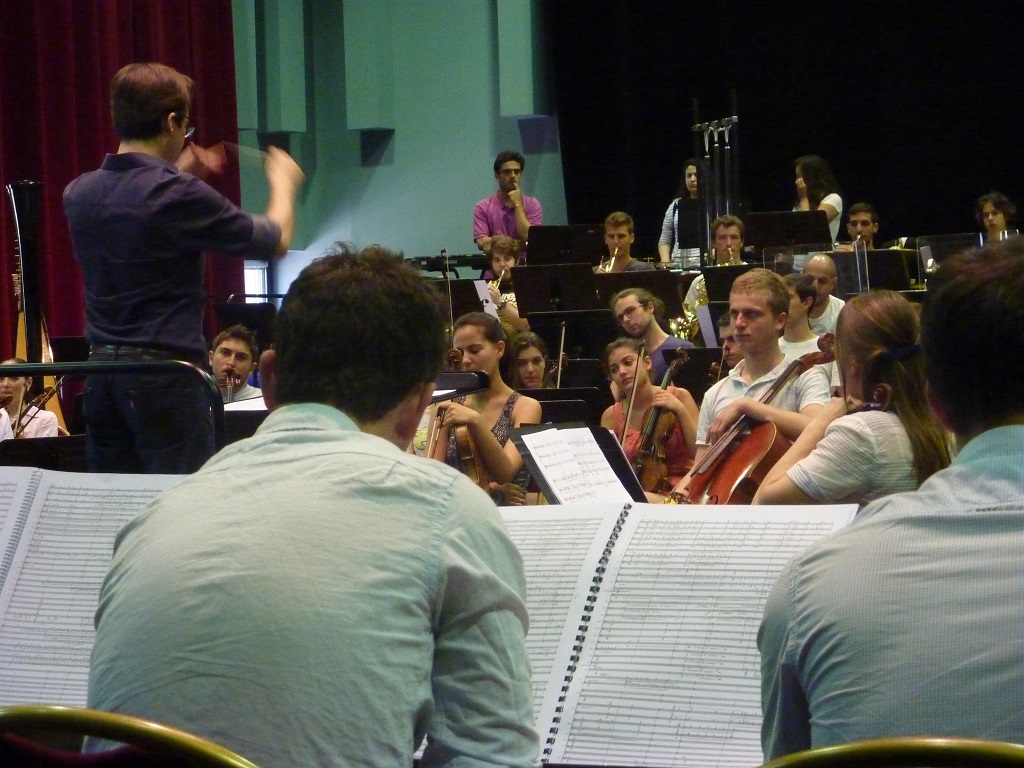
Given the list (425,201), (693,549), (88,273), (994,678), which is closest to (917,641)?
(994,678)

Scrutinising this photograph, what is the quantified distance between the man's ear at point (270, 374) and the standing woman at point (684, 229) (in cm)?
867

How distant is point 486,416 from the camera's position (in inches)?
197

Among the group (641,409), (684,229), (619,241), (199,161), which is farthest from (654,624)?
(684,229)

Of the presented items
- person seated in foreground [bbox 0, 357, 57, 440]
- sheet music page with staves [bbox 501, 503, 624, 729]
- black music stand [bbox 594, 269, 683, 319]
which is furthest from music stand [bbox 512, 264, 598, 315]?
sheet music page with staves [bbox 501, 503, 624, 729]

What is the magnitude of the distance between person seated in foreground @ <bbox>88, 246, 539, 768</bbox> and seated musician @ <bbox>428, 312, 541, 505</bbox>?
2.86 metres

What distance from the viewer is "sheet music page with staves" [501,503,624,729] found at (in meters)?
1.73

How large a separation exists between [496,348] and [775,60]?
7.50 meters

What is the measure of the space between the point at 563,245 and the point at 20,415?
161 inches

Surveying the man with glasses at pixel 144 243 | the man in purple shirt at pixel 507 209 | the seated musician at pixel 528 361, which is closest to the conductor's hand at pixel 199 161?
the man with glasses at pixel 144 243

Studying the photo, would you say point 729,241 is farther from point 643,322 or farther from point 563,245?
point 643,322

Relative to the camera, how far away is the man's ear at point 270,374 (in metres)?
1.55

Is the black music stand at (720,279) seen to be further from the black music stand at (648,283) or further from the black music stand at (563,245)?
the black music stand at (563,245)

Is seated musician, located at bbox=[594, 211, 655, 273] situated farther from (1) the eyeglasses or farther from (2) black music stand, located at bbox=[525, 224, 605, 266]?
(1) the eyeglasses

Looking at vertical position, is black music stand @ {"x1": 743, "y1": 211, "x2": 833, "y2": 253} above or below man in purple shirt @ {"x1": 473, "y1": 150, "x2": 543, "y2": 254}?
below
